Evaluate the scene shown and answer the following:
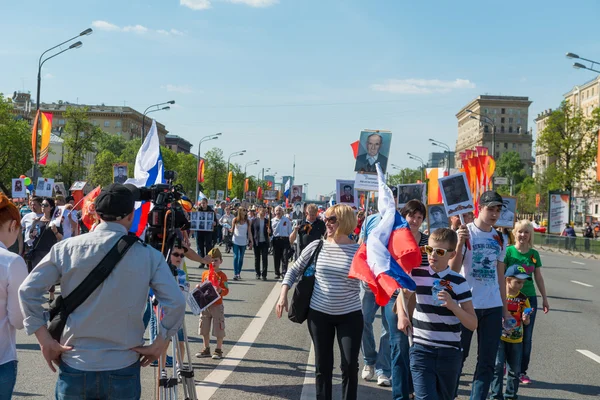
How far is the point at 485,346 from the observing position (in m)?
6.29

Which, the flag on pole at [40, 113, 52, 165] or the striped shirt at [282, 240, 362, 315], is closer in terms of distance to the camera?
the striped shirt at [282, 240, 362, 315]

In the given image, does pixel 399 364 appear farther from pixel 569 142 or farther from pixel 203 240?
pixel 569 142

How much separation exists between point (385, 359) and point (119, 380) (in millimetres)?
4342

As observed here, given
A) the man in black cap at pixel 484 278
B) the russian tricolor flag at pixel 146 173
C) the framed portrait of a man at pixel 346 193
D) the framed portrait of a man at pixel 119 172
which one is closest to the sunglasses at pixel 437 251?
the man in black cap at pixel 484 278

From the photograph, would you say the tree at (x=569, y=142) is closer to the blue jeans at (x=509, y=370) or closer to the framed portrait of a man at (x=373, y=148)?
the framed portrait of a man at (x=373, y=148)

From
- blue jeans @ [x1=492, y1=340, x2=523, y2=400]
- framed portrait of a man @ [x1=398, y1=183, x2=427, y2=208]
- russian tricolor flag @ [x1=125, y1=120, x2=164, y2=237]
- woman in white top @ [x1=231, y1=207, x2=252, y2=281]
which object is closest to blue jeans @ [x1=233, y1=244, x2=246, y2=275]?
woman in white top @ [x1=231, y1=207, x2=252, y2=281]

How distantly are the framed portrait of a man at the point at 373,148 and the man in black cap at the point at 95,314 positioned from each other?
8.34m

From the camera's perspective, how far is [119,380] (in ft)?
12.0

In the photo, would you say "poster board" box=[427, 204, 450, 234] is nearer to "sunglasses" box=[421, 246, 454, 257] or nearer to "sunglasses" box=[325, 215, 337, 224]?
"sunglasses" box=[325, 215, 337, 224]

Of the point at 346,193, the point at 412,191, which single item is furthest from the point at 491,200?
the point at 346,193

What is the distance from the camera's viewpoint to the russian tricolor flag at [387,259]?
17.1ft

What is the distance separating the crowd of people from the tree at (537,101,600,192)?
51.2m

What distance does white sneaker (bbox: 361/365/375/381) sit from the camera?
7.70 m

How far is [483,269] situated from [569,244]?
116 ft
